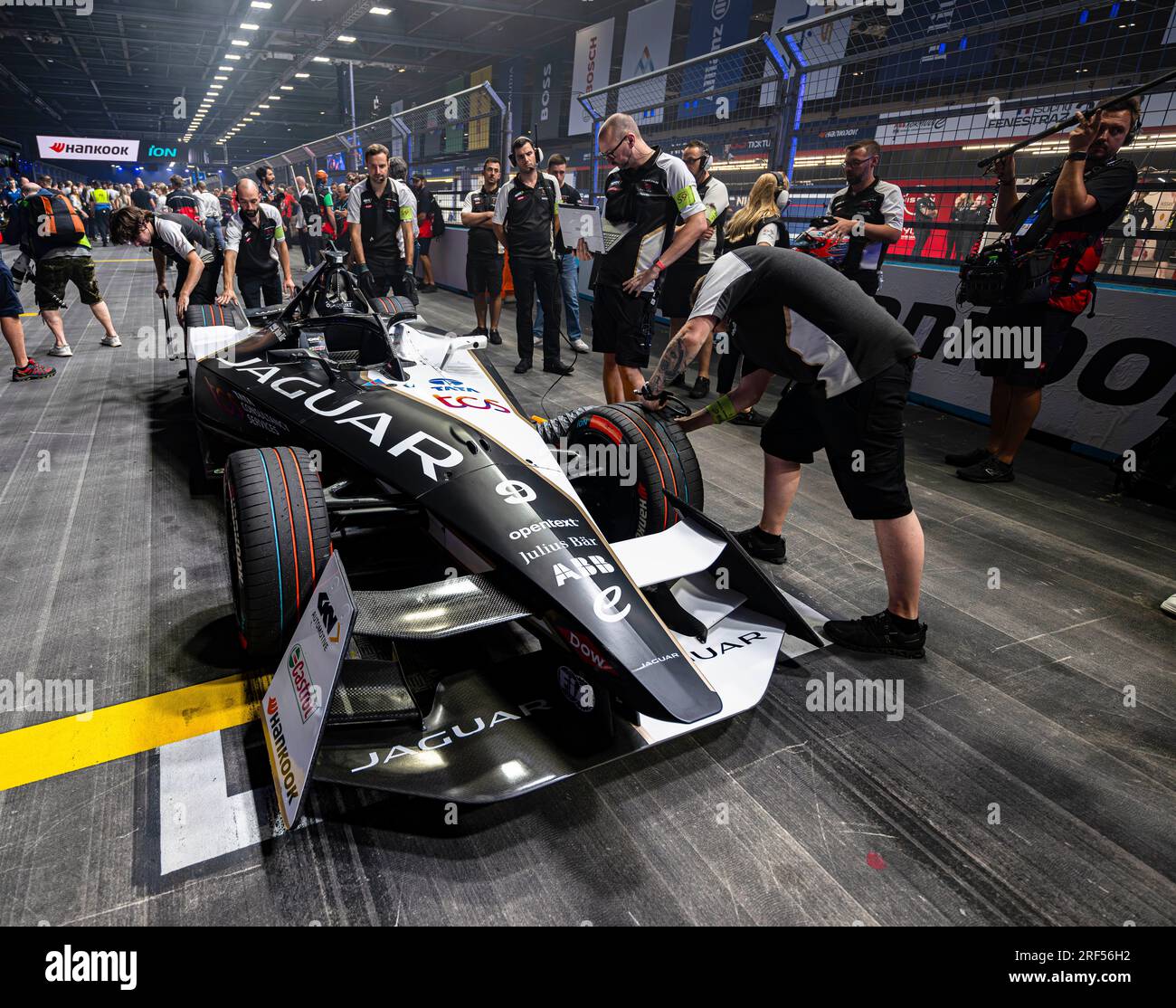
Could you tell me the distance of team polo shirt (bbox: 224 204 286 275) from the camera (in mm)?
6152

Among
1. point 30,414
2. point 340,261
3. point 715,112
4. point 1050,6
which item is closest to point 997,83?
point 1050,6

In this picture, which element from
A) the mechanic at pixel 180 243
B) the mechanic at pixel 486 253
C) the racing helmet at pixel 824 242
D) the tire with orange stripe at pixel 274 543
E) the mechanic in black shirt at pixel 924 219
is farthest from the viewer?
the mechanic at pixel 486 253

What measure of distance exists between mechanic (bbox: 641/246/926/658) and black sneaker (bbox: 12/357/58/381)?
5.83 m

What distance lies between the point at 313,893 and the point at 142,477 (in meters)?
3.17

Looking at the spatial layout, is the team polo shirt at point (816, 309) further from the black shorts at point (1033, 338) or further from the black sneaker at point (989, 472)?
the black sneaker at point (989, 472)

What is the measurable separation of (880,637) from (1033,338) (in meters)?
2.58

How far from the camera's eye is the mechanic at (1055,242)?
365cm

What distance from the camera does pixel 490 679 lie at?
2047mm

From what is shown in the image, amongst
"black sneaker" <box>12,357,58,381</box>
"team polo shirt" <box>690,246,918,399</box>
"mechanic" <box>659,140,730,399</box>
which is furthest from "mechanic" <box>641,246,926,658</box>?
"black sneaker" <box>12,357,58,381</box>

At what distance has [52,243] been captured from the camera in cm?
607

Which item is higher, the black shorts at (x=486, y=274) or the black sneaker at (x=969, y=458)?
the black shorts at (x=486, y=274)

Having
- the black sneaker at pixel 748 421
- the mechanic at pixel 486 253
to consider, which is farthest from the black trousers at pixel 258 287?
the black sneaker at pixel 748 421

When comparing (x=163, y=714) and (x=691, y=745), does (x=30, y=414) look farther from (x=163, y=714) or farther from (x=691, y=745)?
(x=691, y=745)

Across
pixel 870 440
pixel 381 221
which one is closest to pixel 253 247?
pixel 381 221
